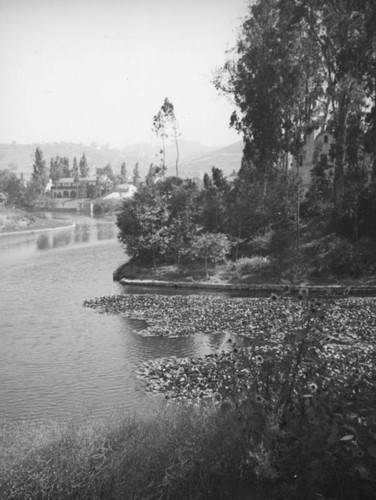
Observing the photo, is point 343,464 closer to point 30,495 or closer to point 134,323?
point 30,495

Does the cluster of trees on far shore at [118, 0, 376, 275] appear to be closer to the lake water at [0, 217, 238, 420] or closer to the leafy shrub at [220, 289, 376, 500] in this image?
the lake water at [0, 217, 238, 420]

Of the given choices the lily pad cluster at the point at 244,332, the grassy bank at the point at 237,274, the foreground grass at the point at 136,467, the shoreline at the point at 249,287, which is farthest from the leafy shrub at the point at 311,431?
the grassy bank at the point at 237,274

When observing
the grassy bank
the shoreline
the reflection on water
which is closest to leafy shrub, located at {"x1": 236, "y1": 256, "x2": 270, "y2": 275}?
the grassy bank

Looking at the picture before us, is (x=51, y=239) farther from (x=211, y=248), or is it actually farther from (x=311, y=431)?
(x=311, y=431)

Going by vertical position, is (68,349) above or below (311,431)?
below

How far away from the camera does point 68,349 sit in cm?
2950

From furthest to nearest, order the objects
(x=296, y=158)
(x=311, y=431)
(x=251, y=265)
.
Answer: (x=296, y=158)
(x=251, y=265)
(x=311, y=431)

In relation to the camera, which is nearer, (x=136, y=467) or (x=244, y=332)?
(x=136, y=467)

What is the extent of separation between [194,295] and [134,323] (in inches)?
375

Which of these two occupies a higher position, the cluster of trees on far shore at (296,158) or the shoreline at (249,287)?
the cluster of trees on far shore at (296,158)

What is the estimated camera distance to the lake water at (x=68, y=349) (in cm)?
2216

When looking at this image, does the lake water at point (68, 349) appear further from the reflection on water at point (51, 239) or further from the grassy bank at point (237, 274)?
the reflection on water at point (51, 239)

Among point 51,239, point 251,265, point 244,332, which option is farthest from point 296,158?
point 51,239

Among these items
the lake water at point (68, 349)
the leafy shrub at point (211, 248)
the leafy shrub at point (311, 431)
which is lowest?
the lake water at point (68, 349)
